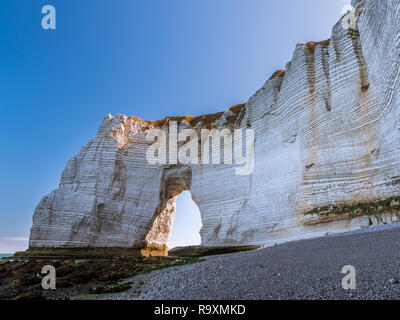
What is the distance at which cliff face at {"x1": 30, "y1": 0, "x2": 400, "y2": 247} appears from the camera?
934 centimetres

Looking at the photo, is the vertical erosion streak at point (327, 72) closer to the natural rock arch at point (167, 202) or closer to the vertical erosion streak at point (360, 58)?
the vertical erosion streak at point (360, 58)

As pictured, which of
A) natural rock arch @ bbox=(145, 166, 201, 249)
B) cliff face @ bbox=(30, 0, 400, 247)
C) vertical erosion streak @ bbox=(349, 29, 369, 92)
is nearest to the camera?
cliff face @ bbox=(30, 0, 400, 247)

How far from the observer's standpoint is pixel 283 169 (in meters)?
14.1

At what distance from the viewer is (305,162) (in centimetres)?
1245

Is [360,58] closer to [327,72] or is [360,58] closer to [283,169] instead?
[327,72]

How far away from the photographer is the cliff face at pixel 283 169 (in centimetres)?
934

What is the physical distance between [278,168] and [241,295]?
11.6 m

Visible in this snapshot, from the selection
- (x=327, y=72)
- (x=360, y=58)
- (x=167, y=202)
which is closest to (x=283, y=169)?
(x=327, y=72)

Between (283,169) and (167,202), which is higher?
(283,169)

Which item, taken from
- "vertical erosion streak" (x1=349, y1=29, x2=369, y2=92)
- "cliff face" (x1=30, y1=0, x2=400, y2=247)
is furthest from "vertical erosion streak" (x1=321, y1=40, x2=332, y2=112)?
"vertical erosion streak" (x1=349, y1=29, x2=369, y2=92)

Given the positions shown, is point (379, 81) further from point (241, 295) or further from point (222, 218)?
point (222, 218)

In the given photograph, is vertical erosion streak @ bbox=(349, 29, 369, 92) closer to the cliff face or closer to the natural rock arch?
the cliff face

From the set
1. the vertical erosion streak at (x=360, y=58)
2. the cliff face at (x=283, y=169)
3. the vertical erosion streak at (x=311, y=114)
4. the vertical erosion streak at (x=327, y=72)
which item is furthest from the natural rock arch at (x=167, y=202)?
the vertical erosion streak at (x=360, y=58)
